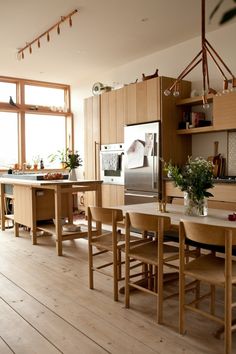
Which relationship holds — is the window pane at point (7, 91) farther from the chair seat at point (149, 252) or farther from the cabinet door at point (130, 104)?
the chair seat at point (149, 252)

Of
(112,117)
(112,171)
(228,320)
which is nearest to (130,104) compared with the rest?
(112,117)

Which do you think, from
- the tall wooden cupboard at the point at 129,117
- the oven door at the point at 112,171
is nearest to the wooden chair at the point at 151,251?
the tall wooden cupboard at the point at 129,117

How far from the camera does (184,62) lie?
5.21 metres

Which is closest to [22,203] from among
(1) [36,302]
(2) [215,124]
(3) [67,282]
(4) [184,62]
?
(3) [67,282]

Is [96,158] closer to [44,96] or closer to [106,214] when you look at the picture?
[44,96]

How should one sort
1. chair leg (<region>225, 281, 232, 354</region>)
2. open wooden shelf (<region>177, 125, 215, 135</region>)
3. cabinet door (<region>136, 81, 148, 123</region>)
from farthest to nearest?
1. cabinet door (<region>136, 81, 148, 123</region>)
2. open wooden shelf (<region>177, 125, 215, 135</region>)
3. chair leg (<region>225, 281, 232, 354</region>)

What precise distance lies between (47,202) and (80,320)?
8.65 feet

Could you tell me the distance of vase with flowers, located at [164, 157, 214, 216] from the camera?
253 centimetres

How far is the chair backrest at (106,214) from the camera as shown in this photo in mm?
2711

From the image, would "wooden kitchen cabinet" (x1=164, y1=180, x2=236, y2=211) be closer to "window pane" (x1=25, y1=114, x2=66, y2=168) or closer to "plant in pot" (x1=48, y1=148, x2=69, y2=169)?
"plant in pot" (x1=48, y1=148, x2=69, y2=169)

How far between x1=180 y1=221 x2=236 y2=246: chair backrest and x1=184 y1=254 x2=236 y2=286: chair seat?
21 cm

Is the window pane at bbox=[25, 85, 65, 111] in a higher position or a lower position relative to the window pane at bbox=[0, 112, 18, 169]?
higher

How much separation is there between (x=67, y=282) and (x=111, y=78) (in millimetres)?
4633

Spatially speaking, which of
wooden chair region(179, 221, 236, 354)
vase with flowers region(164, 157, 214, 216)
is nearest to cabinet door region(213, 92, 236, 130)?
vase with flowers region(164, 157, 214, 216)
